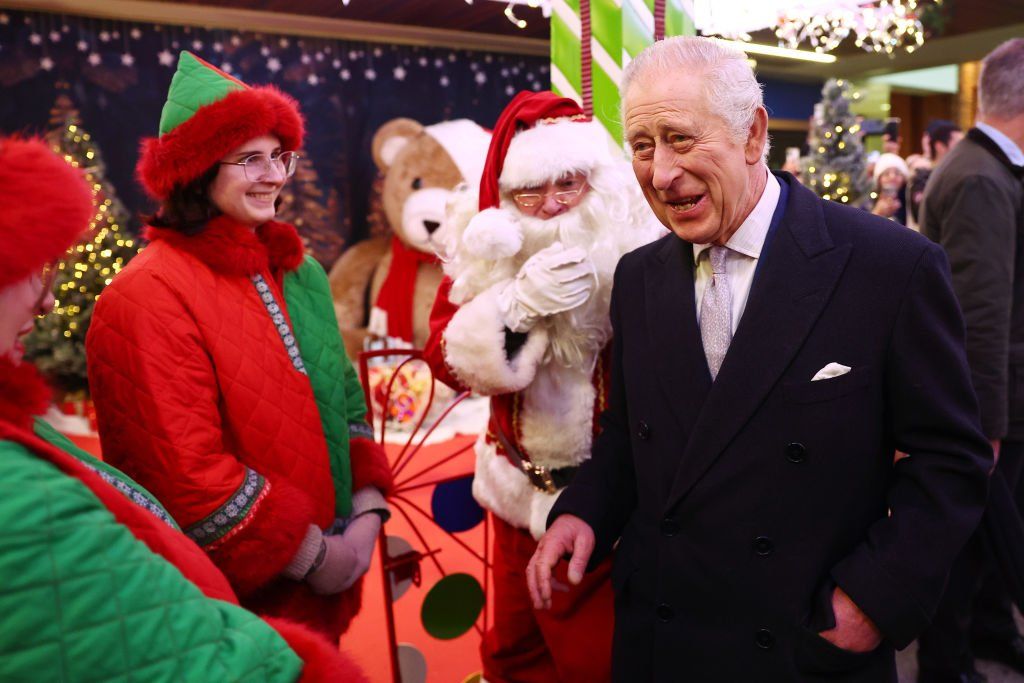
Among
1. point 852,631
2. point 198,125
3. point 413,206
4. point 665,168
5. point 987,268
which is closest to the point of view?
A: point 852,631

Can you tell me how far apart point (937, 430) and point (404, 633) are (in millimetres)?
2339

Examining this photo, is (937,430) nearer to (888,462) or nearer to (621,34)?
(888,462)

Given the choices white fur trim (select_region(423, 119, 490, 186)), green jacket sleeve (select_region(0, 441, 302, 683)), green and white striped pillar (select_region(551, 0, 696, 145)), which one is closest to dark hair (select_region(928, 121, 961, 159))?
white fur trim (select_region(423, 119, 490, 186))

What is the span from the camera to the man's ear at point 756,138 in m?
1.32

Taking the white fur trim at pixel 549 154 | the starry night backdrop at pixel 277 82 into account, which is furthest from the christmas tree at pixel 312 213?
the white fur trim at pixel 549 154

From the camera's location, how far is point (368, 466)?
6.70 ft

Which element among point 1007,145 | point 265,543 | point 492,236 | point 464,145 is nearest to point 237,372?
point 265,543

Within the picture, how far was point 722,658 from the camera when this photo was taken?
1331mm

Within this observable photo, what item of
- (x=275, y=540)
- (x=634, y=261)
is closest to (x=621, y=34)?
(x=634, y=261)

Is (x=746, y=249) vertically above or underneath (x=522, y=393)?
above

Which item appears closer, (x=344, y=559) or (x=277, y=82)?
(x=344, y=559)

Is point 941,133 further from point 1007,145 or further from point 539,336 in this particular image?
point 539,336

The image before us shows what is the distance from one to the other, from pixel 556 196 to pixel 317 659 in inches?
51.7

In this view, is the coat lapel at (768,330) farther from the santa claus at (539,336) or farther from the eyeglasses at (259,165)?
the eyeglasses at (259,165)
